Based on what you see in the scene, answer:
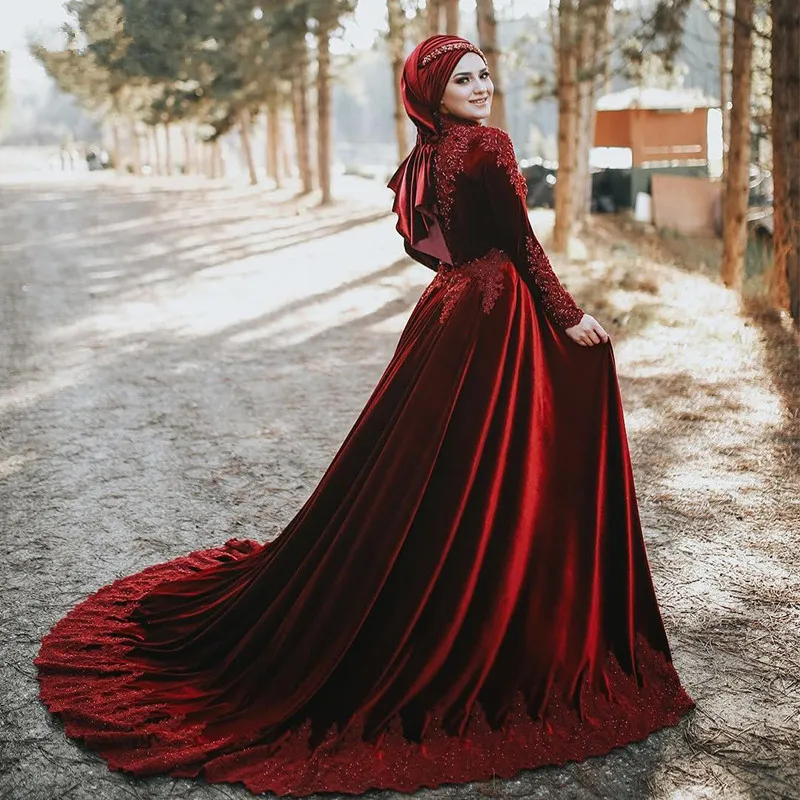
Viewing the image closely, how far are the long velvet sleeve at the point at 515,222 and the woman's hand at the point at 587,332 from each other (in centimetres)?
2

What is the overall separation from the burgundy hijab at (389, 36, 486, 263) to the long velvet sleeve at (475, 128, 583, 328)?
184mm

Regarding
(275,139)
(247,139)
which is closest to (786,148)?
(275,139)

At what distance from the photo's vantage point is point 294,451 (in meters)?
5.18

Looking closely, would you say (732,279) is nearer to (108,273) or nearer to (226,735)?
(108,273)

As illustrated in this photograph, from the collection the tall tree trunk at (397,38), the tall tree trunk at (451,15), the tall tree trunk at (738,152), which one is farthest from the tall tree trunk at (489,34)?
the tall tree trunk at (397,38)

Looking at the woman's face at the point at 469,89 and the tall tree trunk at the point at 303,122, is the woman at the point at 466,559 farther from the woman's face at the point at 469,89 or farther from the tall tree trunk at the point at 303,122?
the tall tree trunk at the point at 303,122

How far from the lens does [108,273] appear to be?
11.5m

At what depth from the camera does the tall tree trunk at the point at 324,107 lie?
54.4 ft

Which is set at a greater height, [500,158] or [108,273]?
[500,158]

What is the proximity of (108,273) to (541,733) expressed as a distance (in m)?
9.99

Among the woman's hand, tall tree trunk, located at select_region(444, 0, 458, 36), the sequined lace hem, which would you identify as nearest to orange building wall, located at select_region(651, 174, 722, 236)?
tall tree trunk, located at select_region(444, 0, 458, 36)

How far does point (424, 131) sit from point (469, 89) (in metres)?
0.20

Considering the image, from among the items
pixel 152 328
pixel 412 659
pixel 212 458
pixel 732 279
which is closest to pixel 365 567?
pixel 412 659

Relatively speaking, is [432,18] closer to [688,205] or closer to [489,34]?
[489,34]
